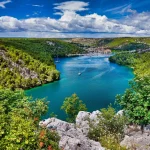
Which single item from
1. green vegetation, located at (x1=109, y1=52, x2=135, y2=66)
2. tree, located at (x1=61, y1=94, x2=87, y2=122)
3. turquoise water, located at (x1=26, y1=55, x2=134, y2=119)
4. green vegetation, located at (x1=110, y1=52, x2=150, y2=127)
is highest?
green vegetation, located at (x1=110, y1=52, x2=150, y2=127)

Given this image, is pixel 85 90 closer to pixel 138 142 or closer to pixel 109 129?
pixel 109 129

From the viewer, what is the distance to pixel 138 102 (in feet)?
104

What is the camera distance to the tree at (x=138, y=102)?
31016 mm

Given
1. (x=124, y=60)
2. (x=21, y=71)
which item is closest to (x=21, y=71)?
(x=21, y=71)

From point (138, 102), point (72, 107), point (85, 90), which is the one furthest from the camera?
point (85, 90)

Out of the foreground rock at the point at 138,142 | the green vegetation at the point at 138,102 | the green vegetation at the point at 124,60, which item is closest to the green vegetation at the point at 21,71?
the green vegetation at the point at 138,102

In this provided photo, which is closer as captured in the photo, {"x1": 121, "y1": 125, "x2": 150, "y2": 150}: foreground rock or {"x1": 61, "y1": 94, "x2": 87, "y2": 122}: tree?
{"x1": 121, "y1": 125, "x2": 150, "y2": 150}: foreground rock

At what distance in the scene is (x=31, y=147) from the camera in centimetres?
1692

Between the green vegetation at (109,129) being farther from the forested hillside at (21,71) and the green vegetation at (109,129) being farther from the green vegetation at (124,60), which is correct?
the green vegetation at (124,60)

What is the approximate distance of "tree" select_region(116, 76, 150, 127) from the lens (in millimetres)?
31016

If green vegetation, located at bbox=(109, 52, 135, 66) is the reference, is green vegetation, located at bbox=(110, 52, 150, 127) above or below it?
above

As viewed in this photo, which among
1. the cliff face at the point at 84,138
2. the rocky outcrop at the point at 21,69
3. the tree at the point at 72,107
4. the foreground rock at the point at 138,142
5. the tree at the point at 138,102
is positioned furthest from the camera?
the rocky outcrop at the point at 21,69

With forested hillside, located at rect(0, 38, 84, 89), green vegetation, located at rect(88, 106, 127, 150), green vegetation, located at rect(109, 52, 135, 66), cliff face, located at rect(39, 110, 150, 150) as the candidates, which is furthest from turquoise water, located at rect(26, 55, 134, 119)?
green vegetation, located at rect(109, 52, 135, 66)

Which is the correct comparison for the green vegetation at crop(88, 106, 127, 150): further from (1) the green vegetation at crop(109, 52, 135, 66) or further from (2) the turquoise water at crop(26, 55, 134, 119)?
(1) the green vegetation at crop(109, 52, 135, 66)
